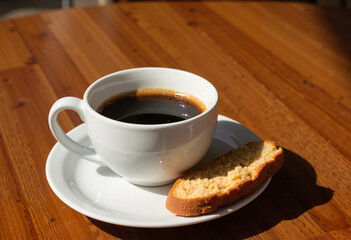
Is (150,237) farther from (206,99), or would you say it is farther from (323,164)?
(323,164)

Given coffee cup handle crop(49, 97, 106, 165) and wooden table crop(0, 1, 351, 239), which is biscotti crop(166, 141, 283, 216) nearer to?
wooden table crop(0, 1, 351, 239)

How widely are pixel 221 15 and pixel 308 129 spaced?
63 centimetres

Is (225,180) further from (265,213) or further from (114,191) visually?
(114,191)

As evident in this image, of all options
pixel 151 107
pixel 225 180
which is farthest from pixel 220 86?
pixel 225 180

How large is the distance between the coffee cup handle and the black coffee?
0.05 m

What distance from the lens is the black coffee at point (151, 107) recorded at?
2.78 ft

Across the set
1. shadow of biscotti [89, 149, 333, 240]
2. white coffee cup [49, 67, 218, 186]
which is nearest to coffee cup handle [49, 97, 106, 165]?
white coffee cup [49, 67, 218, 186]

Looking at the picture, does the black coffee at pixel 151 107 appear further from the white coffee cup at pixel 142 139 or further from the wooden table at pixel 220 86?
the wooden table at pixel 220 86

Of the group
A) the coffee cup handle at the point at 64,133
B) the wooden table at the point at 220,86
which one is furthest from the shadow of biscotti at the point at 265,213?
the coffee cup handle at the point at 64,133

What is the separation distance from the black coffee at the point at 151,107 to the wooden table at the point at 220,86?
19cm

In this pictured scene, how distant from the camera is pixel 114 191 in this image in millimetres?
818

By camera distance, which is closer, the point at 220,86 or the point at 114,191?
the point at 114,191

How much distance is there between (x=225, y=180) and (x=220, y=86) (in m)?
0.45

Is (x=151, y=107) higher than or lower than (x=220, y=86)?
higher
